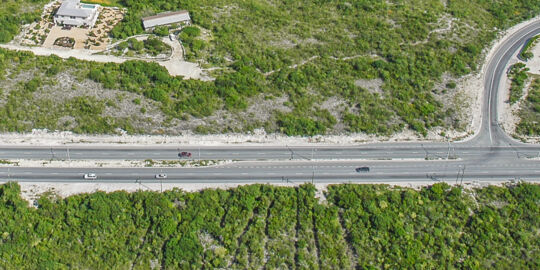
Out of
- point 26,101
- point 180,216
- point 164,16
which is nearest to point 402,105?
point 180,216

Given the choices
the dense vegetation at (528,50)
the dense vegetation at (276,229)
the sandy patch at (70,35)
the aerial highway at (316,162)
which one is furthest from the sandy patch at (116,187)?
the dense vegetation at (528,50)

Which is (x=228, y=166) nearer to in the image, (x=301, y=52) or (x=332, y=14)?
(x=301, y=52)

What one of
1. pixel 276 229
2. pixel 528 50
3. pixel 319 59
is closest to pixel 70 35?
pixel 319 59

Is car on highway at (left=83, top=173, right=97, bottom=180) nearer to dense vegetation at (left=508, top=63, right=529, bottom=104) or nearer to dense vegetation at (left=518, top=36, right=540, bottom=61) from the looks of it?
dense vegetation at (left=508, top=63, right=529, bottom=104)

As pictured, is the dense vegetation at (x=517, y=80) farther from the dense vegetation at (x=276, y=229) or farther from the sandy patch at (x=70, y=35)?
the sandy patch at (x=70, y=35)

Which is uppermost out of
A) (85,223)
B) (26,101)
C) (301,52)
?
(301,52)

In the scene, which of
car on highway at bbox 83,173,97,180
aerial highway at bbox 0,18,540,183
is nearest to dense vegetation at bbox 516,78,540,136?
aerial highway at bbox 0,18,540,183
